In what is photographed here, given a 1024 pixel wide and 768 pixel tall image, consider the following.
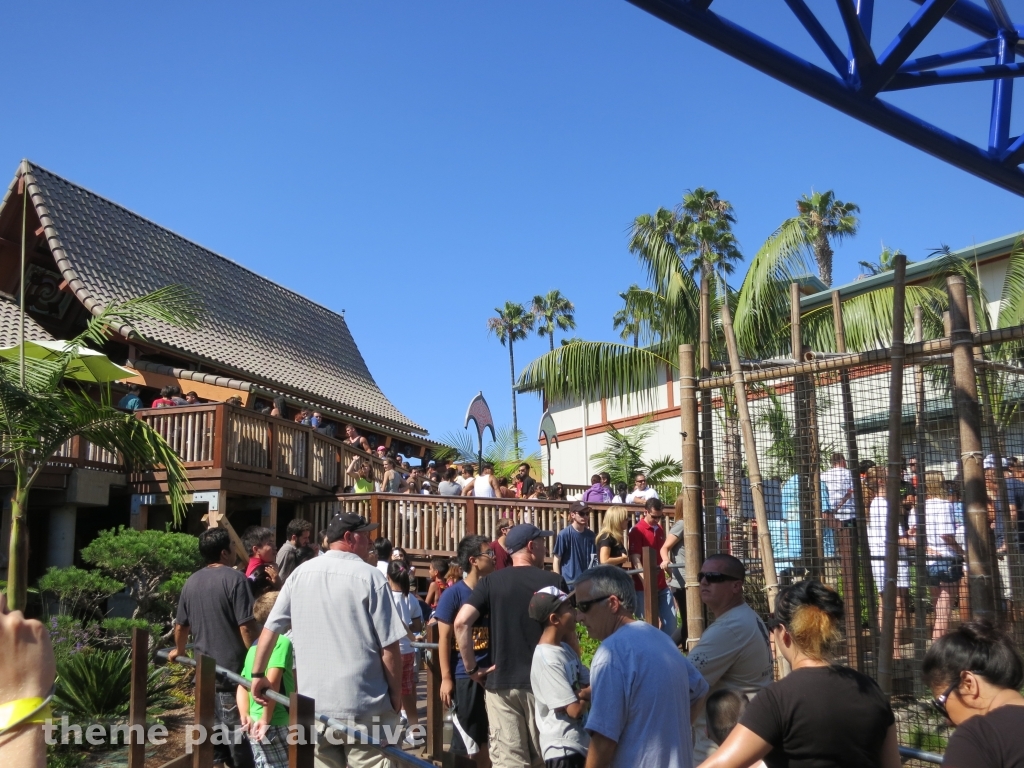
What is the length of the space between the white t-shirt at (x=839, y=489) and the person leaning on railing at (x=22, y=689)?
18.9 ft

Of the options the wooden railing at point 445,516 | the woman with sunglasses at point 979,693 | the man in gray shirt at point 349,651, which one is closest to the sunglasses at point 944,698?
the woman with sunglasses at point 979,693

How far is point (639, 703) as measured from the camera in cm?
379

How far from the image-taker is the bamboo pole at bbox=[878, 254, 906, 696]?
5.78 meters

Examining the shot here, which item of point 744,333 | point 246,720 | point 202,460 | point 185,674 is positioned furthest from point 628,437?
point 246,720

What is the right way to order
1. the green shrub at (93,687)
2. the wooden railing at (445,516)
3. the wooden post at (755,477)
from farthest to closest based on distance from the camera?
the wooden railing at (445,516) < the green shrub at (93,687) < the wooden post at (755,477)

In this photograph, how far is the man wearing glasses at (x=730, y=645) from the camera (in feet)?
14.7

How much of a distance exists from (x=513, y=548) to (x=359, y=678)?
5.12 feet

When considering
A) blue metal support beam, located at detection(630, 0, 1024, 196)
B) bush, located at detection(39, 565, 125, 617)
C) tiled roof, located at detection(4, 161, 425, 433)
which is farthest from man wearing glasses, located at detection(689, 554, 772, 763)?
tiled roof, located at detection(4, 161, 425, 433)

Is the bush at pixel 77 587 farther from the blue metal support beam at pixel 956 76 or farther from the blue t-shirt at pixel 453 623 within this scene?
the blue metal support beam at pixel 956 76

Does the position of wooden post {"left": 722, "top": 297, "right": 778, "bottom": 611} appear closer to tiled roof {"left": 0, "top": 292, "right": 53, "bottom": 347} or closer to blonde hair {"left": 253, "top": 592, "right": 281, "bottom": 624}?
blonde hair {"left": 253, "top": 592, "right": 281, "bottom": 624}

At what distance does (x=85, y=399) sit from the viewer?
1003 cm

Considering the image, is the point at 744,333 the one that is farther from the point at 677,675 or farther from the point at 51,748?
the point at 677,675

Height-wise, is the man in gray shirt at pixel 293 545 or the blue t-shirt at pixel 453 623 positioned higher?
the man in gray shirt at pixel 293 545

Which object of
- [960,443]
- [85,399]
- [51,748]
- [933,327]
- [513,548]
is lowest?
[51,748]
